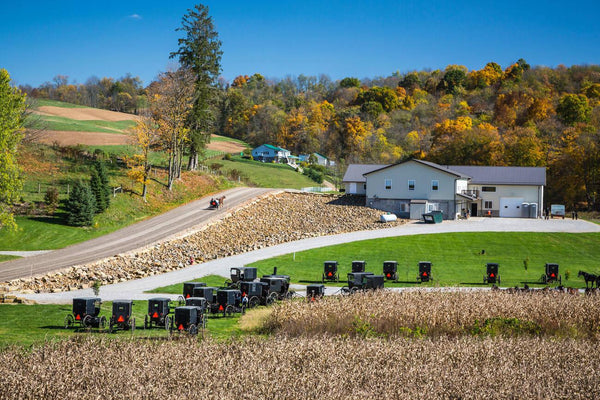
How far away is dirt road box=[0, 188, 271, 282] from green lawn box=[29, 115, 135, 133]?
3816 centimetres

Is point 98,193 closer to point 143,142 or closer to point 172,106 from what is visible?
point 143,142

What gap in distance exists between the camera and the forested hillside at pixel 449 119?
84938 mm

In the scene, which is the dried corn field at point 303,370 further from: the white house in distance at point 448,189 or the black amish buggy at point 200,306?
the white house in distance at point 448,189

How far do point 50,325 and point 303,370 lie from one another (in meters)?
13.7

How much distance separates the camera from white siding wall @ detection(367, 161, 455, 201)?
218ft

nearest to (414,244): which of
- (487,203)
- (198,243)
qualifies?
(198,243)

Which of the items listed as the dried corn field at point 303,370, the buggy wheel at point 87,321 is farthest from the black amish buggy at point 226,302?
the dried corn field at point 303,370

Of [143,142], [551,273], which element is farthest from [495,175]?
[143,142]

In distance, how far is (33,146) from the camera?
64.9m

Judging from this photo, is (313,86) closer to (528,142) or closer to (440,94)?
(440,94)

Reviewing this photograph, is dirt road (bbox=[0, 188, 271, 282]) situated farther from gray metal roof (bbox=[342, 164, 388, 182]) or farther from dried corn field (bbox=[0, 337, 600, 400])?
dried corn field (bbox=[0, 337, 600, 400])

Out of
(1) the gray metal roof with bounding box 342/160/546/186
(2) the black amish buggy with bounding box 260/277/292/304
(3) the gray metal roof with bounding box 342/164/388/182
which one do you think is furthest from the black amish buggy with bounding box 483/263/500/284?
(3) the gray metal roof with bounding box 342/164/388/182

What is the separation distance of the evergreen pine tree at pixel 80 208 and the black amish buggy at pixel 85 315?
2614 cm

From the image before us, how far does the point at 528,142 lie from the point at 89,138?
66168 millimetres
